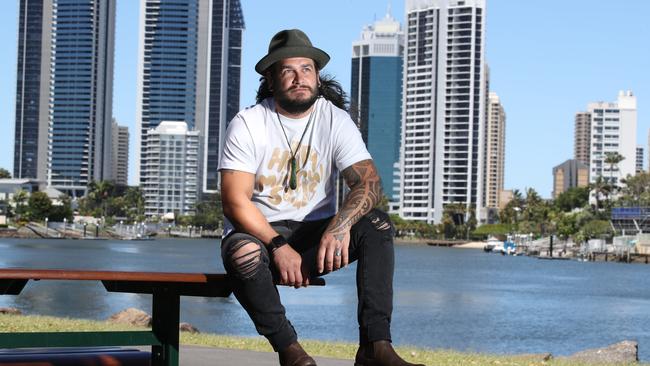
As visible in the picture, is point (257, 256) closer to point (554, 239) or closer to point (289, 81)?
point (289, 81)

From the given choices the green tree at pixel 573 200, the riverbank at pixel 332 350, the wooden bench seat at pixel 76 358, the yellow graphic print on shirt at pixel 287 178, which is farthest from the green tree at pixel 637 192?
the wooden bench seat at pixel 76 358

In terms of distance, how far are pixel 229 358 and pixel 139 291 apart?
222cm

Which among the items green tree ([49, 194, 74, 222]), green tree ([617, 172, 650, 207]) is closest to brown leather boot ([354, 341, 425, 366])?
green tree ([617, 172, 650, 207])

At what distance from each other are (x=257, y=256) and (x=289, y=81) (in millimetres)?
958

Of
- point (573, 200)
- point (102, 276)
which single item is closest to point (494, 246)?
point (573, 200)

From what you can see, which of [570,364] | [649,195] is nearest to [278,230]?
[570,364]

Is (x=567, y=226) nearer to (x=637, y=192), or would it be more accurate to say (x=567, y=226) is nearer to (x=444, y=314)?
(x=637, y=192)

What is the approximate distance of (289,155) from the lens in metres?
5.36

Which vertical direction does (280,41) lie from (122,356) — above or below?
above

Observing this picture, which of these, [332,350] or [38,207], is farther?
[38,207]

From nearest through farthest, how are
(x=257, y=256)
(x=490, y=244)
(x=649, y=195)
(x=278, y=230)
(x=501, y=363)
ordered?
(x=257, y=256) < (x=278, y=230) < (x=501, y=363) < (x=649, y=195) < (x=490, y=244)

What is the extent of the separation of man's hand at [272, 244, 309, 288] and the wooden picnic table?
0.30 metres

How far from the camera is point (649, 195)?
16425 centimetres

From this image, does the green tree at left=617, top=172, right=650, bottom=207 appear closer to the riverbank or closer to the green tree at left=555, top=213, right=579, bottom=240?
the green tree at left=555, top=213, right=579, bottom=240
